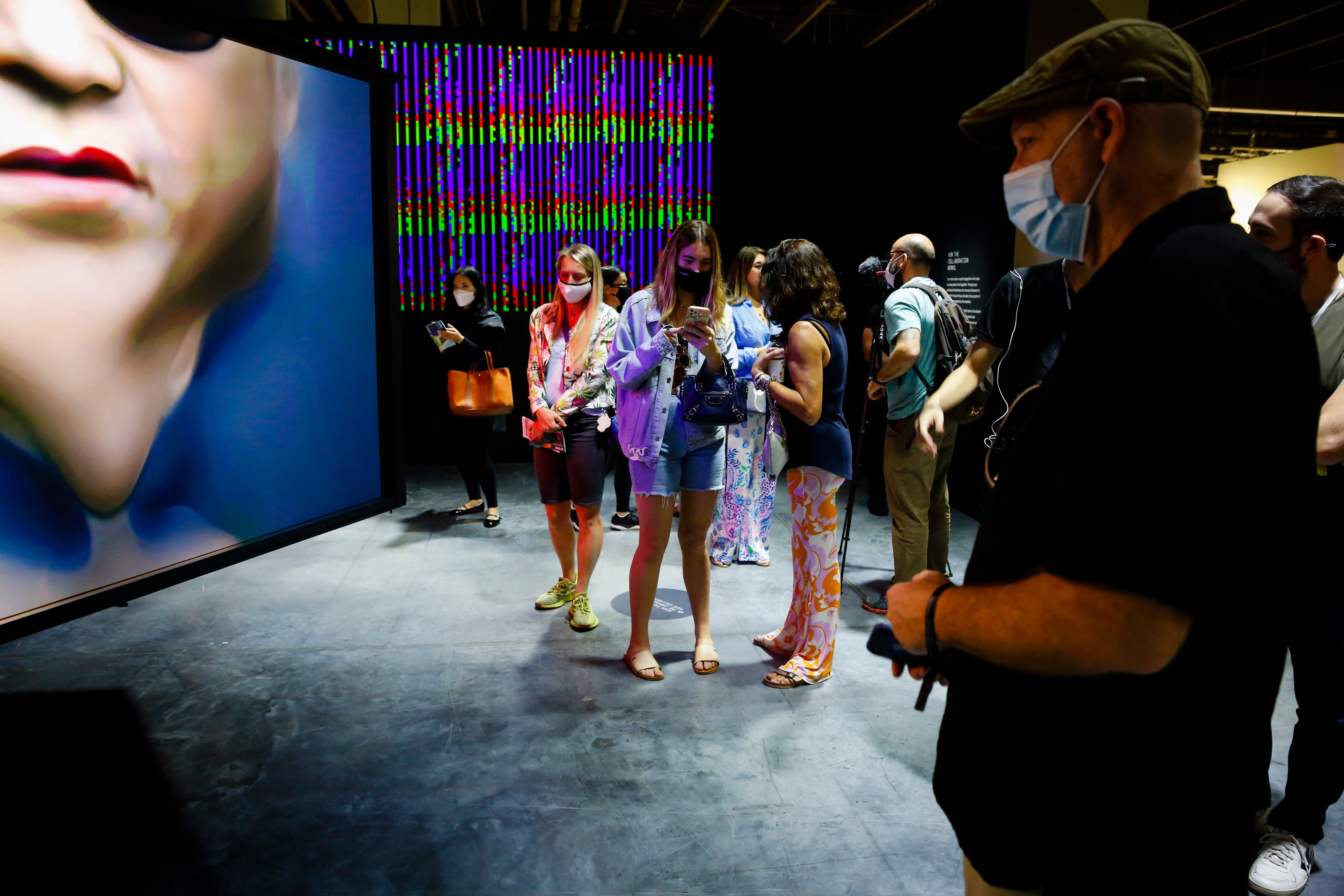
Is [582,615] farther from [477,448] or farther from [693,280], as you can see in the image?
[477,448]

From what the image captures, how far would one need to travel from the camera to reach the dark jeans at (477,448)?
572cm

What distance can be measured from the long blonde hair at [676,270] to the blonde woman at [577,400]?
2.04ft

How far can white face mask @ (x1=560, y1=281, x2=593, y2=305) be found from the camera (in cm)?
379

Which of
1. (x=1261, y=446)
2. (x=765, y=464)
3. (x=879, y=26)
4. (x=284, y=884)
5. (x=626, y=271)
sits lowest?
(x=284, y=884)

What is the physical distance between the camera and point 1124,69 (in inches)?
37.0

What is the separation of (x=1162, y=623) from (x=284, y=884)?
221 cm

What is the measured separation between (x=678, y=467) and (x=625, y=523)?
2618 millimetres

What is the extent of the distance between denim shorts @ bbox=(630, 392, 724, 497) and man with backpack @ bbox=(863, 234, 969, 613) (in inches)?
47.3

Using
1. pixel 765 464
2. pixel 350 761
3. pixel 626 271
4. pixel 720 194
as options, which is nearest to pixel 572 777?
pixel 350 761

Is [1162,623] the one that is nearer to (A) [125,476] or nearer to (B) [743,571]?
(A) [125,476]

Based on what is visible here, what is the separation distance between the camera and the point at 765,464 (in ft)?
11.5

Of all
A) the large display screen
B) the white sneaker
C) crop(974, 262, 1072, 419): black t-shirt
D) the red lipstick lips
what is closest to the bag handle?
crop(974, 262, 1072, 419): black t-shirt

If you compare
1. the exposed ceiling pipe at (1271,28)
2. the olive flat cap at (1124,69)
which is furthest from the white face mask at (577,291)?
the exposed ceiling pipe at (1271,28)

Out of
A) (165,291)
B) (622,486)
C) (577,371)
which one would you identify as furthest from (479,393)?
(165,291)
